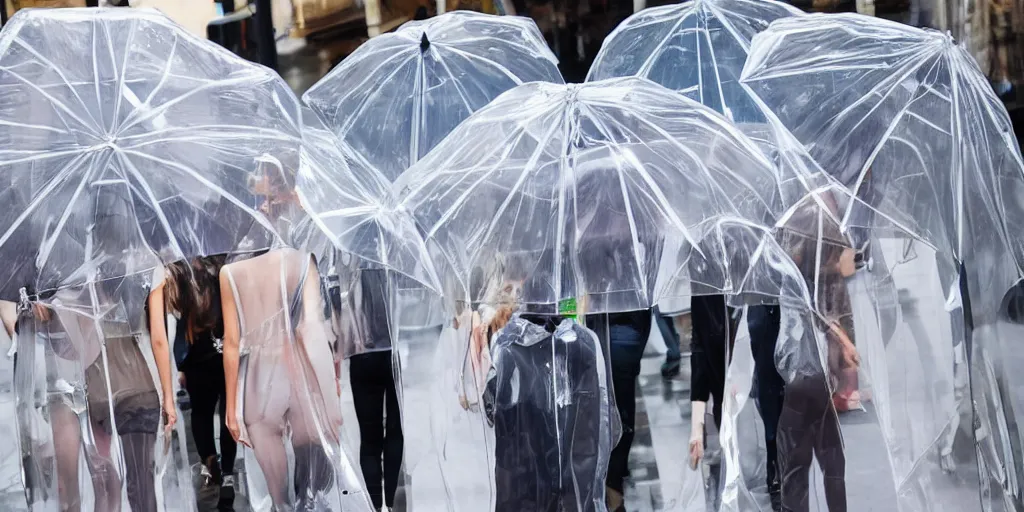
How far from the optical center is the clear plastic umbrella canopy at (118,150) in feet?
18.0

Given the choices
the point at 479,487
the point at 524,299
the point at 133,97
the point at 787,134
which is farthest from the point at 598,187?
the point at 133,97

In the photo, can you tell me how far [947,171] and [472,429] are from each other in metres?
2.24

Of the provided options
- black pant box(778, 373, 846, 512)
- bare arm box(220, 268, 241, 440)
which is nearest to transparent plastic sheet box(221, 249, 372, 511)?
bare arm box(220, 268, 241, 440)

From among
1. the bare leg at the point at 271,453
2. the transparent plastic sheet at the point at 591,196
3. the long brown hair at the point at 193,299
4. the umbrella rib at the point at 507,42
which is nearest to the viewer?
the transparent plastic sheet at the point at 591,196

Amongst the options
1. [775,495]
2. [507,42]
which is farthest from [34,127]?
[775,495]

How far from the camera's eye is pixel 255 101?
230 inches

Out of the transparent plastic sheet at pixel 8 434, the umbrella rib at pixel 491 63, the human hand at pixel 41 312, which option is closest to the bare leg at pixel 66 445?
the transparent plastic sheet at pixel 8 434

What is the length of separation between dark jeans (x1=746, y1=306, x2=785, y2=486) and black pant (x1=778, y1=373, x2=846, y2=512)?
0.24 m

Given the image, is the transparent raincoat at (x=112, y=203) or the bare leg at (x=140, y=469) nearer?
the transparent raincoat at (x=112, y=203)

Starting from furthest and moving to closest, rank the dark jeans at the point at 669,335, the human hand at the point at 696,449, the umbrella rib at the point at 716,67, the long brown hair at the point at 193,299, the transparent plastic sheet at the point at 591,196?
the dark jeans at the point at 669,335 → the umbrella rib at the point at 716,67 → the long brown hair at the point at 193,299 → the human hand at the point at 696,449 → the transparent plastic sheet at the point at 591,196

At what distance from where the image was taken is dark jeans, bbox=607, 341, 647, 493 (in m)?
6.34

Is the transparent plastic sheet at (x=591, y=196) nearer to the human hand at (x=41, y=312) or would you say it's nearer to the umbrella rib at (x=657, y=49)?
the human hand at (x=41, y=312)

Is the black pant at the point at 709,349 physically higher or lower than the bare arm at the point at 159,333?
lower

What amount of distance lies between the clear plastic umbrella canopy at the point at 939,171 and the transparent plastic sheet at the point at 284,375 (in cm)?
222
